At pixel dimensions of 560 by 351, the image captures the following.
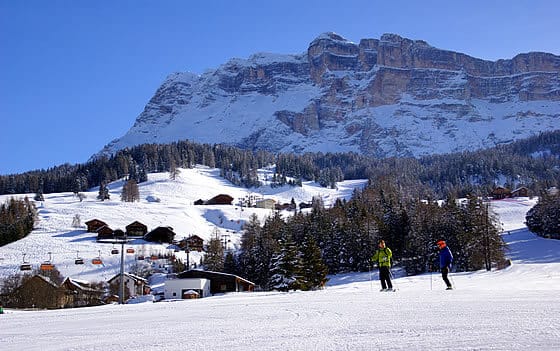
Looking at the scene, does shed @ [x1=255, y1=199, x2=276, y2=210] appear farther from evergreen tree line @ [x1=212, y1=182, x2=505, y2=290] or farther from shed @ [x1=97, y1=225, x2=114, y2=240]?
evergreen tree line @ [x1=212, y1=182, x2=505, y2=290]

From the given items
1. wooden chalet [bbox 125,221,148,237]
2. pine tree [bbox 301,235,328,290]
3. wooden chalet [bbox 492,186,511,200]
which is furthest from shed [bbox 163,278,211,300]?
wooden chalet [bbox 492,186,511,200]

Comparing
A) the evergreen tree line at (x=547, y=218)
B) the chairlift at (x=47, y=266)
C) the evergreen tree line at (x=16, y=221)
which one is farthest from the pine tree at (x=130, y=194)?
the evergreen tree line at (x=547, y=218)

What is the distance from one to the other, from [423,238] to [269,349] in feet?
185

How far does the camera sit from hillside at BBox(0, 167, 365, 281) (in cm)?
8838

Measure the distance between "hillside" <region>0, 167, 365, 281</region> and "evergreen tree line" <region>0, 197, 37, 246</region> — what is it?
198 centimetres

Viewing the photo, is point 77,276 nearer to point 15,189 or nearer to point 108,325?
point 108,325

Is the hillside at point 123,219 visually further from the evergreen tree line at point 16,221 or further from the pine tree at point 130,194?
the pine tree at point 130,194

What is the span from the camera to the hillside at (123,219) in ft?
290

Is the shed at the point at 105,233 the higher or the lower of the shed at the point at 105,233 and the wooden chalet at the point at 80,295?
the higher

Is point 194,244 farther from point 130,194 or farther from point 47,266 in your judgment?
point 130,194

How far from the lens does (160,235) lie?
110 m

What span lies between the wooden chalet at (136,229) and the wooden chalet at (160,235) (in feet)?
10.7

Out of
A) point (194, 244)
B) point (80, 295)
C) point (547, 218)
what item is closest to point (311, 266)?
point (80, 295)

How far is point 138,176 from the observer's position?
19062 centimetres
